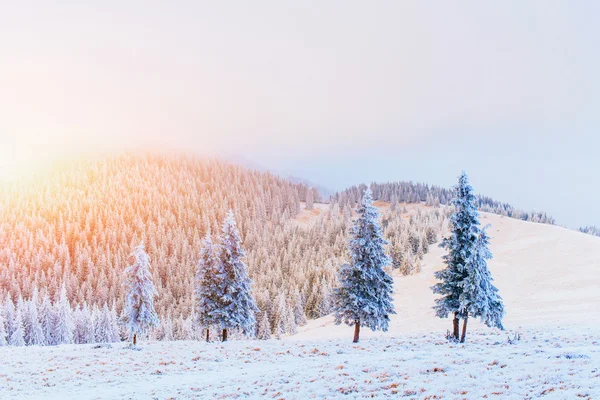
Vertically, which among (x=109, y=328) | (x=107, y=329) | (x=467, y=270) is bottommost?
(x=107, y=329)

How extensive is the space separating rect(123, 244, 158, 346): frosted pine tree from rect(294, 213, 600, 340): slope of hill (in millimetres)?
29579

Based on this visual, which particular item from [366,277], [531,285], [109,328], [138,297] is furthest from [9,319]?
[531,285]

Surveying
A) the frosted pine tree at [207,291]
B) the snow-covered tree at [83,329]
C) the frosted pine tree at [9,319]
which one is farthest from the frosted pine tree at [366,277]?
the frosted pine tree at [9,319]

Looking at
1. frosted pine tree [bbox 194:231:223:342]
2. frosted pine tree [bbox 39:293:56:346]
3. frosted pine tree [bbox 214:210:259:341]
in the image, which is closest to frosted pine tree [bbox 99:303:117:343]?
frosted pine tree [bbox 39:293:56:346]

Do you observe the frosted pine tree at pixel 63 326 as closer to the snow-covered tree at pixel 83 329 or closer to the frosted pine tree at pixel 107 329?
the snow-covered tree at pixel 83 329

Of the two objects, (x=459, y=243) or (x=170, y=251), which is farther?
(x=170, y=251)

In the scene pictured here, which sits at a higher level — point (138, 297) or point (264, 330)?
point (138, 297)

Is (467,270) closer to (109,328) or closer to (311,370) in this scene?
(311,370)

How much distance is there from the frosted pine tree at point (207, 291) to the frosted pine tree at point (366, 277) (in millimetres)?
13546

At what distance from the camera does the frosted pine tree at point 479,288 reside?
25970 mm

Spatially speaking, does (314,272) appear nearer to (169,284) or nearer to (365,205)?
(169,284)

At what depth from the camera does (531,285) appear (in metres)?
62.3

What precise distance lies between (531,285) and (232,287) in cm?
5404

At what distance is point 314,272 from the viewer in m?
104
